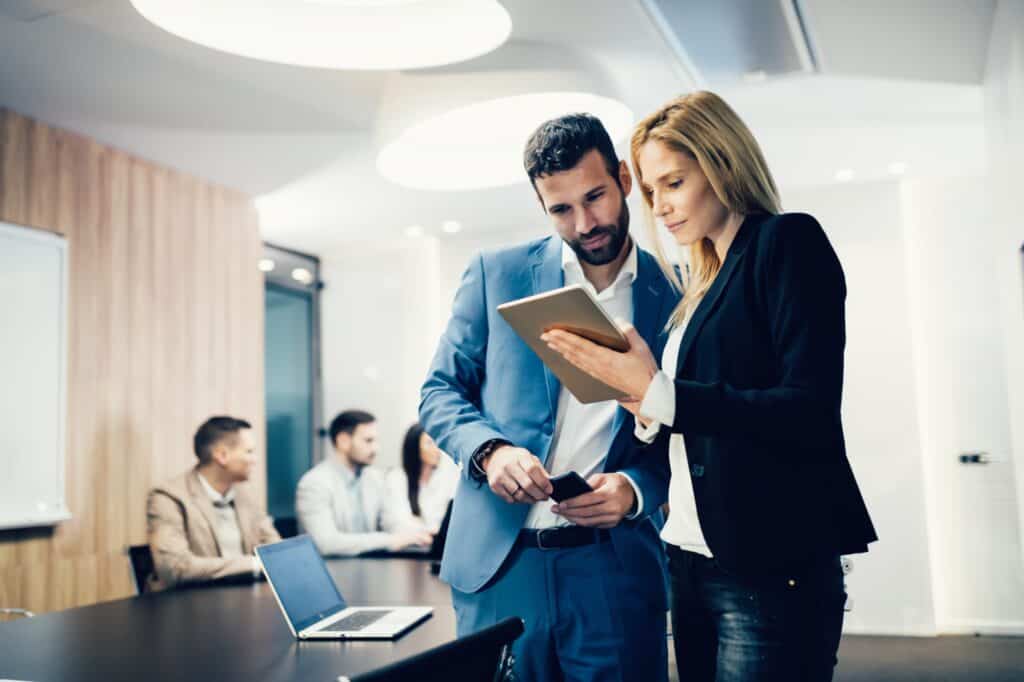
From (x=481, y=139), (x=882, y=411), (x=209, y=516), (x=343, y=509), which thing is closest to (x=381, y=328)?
(x=343, y=509)

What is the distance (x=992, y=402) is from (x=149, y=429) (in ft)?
17.6

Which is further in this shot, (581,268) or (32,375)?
(32,375)

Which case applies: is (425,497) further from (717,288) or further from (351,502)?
(717,288)

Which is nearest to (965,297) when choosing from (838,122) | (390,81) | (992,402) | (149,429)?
(992,402)

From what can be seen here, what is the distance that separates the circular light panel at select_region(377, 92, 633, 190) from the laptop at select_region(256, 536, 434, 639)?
253 centimetres

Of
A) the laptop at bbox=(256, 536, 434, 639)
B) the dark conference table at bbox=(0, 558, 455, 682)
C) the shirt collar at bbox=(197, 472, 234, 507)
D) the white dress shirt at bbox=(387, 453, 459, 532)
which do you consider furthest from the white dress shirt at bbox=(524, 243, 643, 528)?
the white dress shirt at bbox=(387, 453, 459, 532)

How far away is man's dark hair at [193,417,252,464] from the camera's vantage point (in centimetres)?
473

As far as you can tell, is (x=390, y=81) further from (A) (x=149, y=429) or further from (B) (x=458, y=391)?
(B) (x=458, y=391)

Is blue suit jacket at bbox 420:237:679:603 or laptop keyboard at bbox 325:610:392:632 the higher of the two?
blue suit jacket at bbox 420:237:679:603

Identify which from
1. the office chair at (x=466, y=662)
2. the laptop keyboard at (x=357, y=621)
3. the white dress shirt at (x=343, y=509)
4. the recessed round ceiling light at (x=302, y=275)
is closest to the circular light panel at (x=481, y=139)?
the white dress shirt at (x=343, y=509)

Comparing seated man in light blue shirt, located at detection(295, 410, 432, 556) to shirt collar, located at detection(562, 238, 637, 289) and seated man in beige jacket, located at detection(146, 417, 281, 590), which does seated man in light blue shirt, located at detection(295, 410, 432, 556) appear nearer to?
seated man in beige jacket, located at detection(146, 417, 281, 590)

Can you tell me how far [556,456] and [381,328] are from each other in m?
6.56

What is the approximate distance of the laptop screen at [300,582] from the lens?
2.10 metres

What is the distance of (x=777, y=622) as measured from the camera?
4.31 ft
